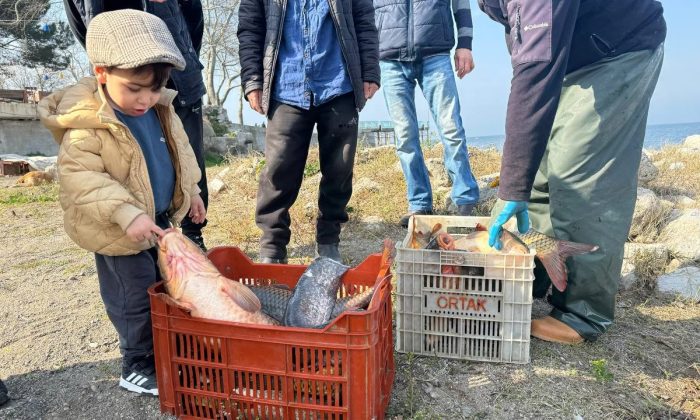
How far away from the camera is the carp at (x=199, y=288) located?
6.37ft

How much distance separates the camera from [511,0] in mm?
2316

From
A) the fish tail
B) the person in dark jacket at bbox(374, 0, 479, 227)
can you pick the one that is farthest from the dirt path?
the person in dark jacket at bbox(374, 0, 479, 227)

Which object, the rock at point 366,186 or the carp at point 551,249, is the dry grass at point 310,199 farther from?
the carp at point 551,249

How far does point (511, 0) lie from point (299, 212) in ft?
11.3

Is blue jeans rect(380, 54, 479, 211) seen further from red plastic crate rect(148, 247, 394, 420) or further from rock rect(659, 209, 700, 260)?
red plastic crate rect(148, 247, 394, 420)

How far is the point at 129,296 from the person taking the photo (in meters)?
2.22

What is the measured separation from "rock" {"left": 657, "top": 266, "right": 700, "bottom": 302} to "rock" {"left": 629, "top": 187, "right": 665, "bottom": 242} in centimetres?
76

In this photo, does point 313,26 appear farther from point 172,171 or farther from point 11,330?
point 11,330

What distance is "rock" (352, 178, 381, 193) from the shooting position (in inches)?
248

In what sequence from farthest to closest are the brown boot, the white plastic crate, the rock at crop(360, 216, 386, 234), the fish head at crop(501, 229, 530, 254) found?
the rock at crop(360, 216, 386, 234) → the brown boot → the fish head at crop(501, 229, 530, 254) → the white plastic crate

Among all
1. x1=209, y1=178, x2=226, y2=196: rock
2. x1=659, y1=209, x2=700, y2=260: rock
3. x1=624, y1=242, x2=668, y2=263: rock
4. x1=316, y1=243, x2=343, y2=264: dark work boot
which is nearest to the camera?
x1=624, y1=242, x2=668, y2=263: rock

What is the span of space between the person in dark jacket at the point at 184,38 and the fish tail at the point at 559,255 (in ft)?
A: 7.02

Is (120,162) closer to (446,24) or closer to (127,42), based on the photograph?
(127,42)

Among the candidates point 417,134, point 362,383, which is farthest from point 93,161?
point 417,134
